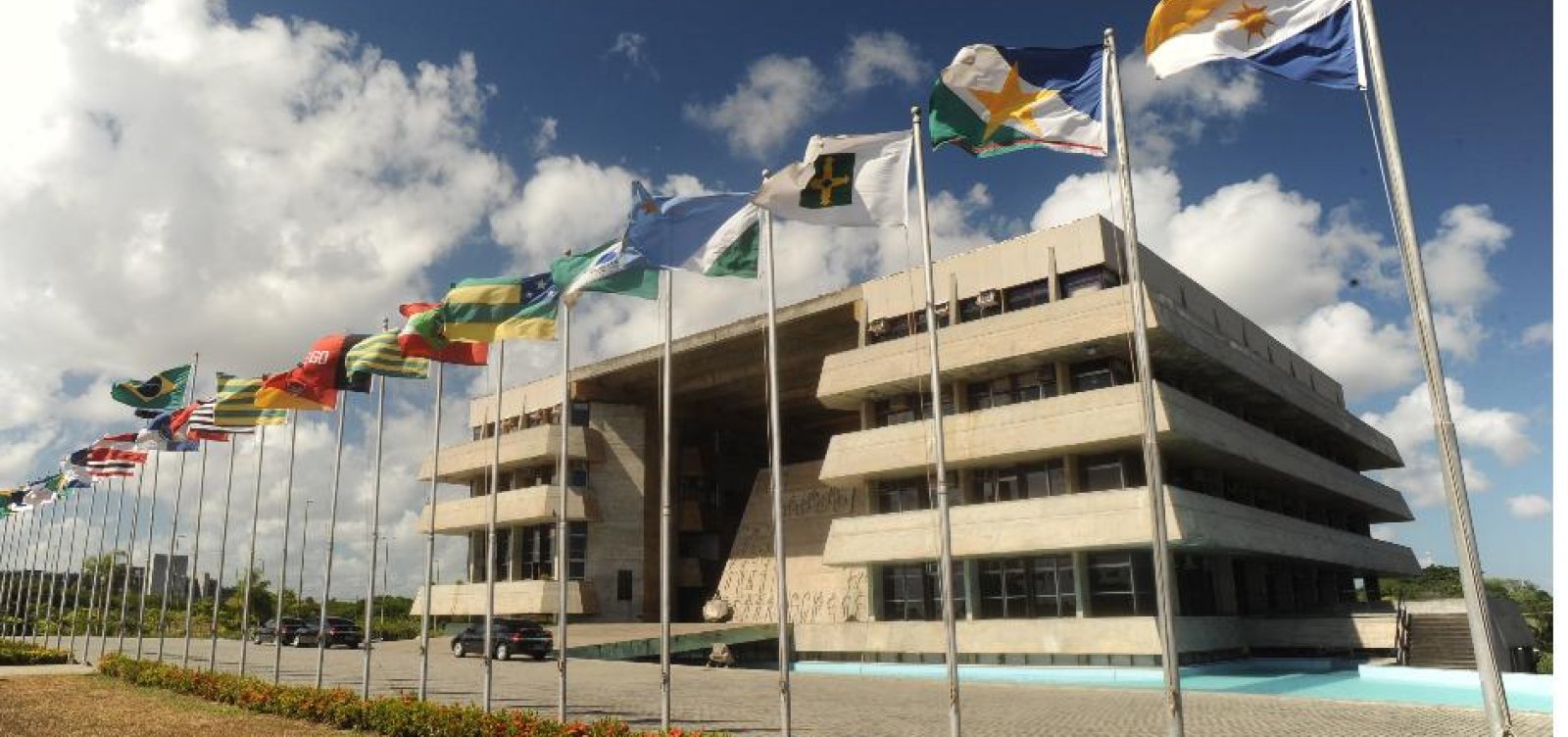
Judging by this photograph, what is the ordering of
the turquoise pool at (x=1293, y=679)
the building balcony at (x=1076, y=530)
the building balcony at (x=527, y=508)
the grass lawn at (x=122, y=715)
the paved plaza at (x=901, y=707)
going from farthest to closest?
the building balcony at (x=527, y=508) < the building balcony at (x=1076, y=530) < the turquoise pool at (x=1293, y=679) < the grass lawn at (x=122, y=715) < the paved plaza at (x=901, y=707)

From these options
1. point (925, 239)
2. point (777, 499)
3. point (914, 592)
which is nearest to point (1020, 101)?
point (925, 239)

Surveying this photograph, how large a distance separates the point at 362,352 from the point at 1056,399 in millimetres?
22283

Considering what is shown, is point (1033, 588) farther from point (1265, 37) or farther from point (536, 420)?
point (536, 420)

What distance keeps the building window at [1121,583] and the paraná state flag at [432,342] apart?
2227cm

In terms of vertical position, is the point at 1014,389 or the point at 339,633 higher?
the point at 1014,389

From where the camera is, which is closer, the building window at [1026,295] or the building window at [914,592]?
the building window at [1026,295]

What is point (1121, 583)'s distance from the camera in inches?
1427

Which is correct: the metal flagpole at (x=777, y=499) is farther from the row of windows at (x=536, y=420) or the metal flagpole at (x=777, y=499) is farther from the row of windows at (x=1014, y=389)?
the row of windows at (x=536, y=420)

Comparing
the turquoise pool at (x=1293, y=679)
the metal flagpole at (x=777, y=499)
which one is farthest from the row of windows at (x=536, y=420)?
the metal flagpole at (x=777, y=499)

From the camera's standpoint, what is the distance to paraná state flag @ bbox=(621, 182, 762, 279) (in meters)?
20.3

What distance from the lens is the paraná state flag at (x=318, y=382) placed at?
30422mm

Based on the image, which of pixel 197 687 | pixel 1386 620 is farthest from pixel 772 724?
pixel 1386 620

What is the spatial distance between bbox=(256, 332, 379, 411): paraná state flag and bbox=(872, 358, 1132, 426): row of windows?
68.5ft

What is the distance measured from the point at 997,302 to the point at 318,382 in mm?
23924
